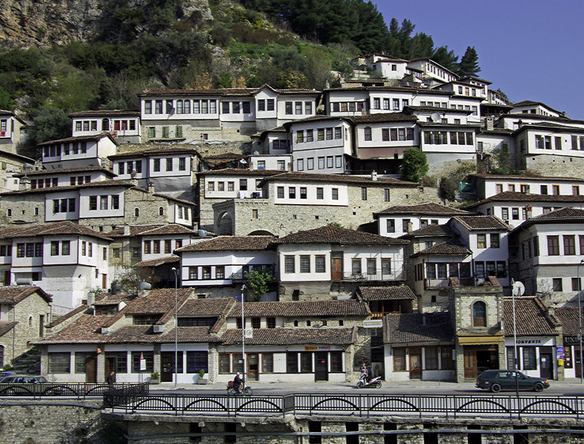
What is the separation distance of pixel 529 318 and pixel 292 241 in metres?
17.6

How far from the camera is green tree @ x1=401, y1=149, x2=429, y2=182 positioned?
65.2 m

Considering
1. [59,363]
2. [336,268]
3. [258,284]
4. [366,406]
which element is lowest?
[366,406]

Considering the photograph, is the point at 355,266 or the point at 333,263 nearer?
the point at 333,263

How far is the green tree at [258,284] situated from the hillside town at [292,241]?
160 millimetres

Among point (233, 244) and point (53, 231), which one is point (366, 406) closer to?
point (233, 244)

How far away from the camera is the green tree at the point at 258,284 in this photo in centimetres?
4988

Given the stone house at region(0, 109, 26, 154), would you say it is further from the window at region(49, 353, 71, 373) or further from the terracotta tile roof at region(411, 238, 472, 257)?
the terracotta tile roof at region(411, 238, 472, 257)

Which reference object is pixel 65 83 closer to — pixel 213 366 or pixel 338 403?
pixel 213 366

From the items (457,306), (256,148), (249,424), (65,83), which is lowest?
(249,424)

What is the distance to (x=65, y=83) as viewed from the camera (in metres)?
92.8

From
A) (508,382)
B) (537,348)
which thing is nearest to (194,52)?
(537,348)

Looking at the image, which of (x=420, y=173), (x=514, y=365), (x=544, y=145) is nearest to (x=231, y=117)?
(x=420, y=173)

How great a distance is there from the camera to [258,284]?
164ft

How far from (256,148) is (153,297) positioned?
31272 mm
